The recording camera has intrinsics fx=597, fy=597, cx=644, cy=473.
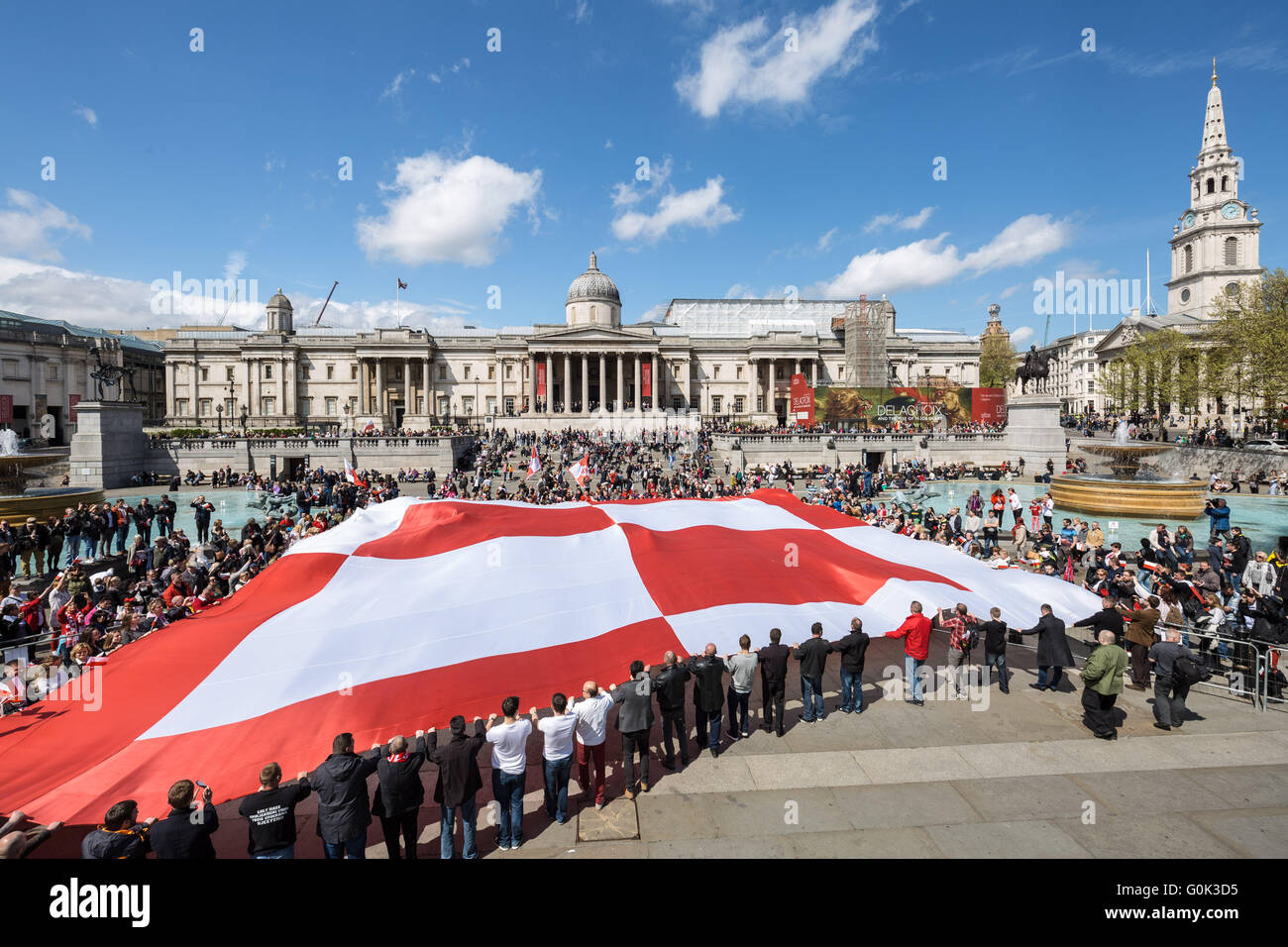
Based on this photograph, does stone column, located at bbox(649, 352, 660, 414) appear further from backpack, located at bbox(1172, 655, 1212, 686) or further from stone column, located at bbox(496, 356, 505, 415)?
backpack, located at bbox(1172, 655, 1212, 686)

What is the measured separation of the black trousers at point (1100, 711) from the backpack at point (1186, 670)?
96 cm

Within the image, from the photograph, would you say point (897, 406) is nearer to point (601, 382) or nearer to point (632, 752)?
point (601, 382)

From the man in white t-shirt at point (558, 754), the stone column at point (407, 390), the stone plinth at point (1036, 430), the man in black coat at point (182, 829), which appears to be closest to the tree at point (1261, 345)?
the stone plinth at point (1036, 430)

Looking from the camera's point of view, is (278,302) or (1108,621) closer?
(1108,621)

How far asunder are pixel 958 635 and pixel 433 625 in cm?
736

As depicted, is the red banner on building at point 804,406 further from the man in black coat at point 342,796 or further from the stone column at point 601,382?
the man in black coat at point 342,796

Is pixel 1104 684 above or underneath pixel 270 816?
underneath

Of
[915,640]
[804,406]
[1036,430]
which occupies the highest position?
[804,406]

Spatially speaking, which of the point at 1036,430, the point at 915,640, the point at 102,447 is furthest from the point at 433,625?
the point at 1036,430

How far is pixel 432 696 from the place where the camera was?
20.2 feet

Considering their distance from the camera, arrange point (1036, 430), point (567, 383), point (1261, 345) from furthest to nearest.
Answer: point (567, 383) → point (1261, 345) → point (1036, 430)

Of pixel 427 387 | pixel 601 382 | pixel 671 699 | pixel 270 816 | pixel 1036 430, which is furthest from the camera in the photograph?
pixel 427 387

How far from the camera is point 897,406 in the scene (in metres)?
→ 54.3
